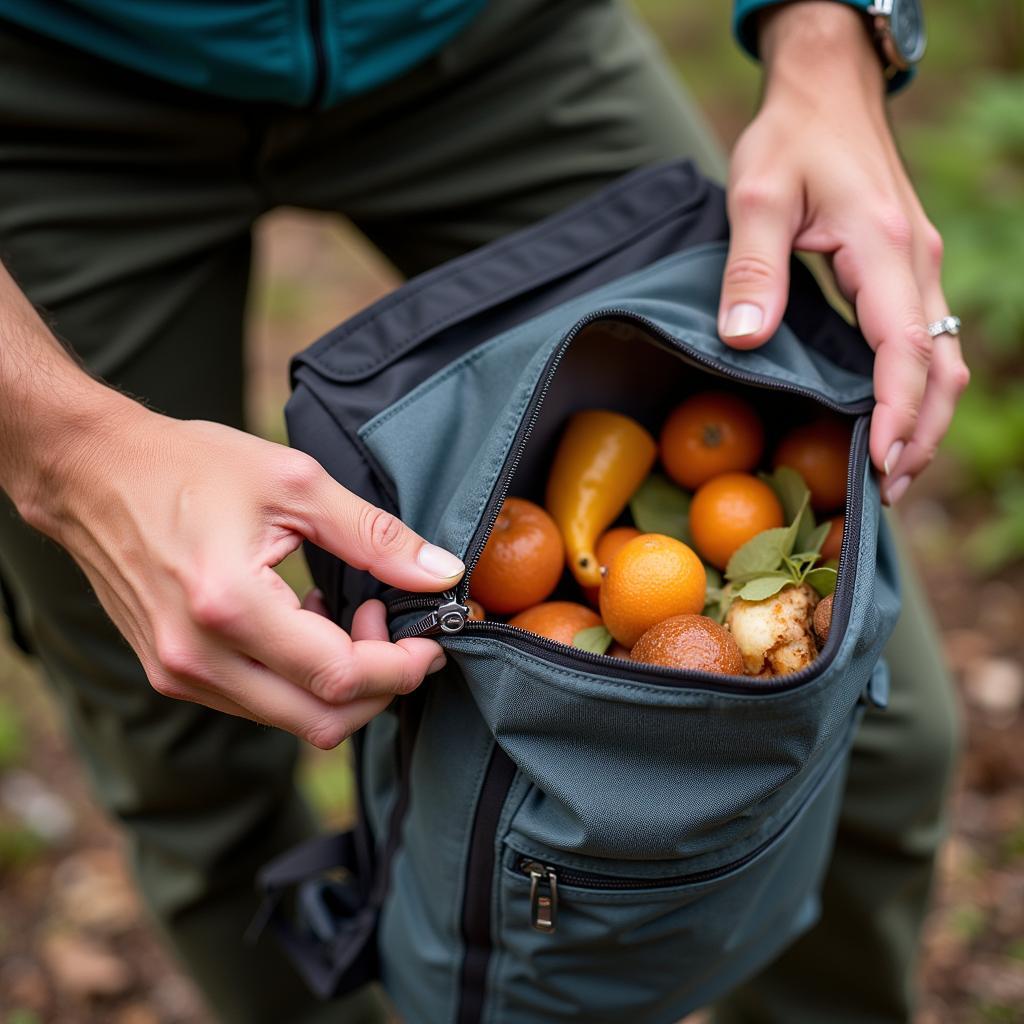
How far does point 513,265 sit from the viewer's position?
135 centimetres

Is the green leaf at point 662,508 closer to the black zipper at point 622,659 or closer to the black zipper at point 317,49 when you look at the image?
the black zipper at point 622,659

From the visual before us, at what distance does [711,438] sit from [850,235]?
311 mm

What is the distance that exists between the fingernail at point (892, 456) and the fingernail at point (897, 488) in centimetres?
5

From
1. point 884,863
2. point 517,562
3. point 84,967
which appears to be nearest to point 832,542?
point 517,562

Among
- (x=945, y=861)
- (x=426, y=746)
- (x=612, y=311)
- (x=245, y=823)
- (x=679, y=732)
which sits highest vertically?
(x=612, y=311)


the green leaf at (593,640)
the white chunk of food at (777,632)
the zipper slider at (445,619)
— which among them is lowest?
the green leaf at (593,640)

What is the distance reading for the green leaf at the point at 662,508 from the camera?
135cm

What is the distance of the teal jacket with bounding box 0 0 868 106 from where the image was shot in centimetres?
140

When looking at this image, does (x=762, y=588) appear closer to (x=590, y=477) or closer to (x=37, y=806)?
(x=590, y=477)

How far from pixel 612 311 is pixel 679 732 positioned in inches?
18.3

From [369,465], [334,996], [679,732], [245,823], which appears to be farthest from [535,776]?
[245,823]

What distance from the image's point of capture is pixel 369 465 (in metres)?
1.18

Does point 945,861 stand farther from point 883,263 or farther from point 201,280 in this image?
point 201,280

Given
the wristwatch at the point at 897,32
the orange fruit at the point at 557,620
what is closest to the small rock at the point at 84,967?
the orange fruit at the point at 557,620
